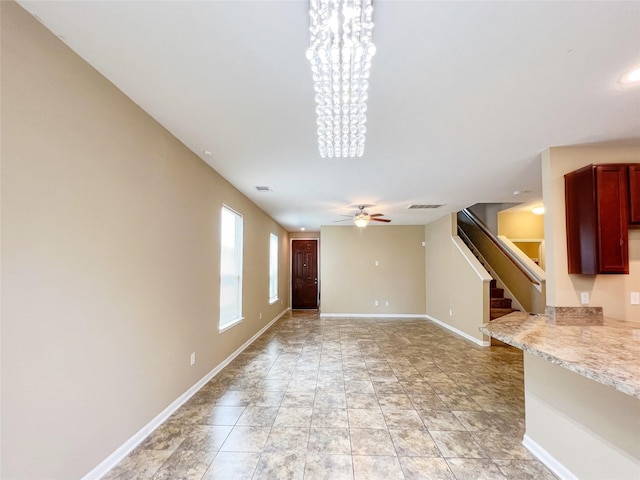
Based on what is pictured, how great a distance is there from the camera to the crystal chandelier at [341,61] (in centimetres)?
126

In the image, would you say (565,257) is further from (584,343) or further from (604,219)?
(584,343)

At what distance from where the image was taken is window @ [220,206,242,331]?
3946 mm

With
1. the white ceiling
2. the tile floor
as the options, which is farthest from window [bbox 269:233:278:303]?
the white ceiling

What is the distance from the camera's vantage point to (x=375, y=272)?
7676 millimetres

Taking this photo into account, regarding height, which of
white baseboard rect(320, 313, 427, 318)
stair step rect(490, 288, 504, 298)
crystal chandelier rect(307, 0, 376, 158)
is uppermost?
crystal chandelier rect(307, 0, 376, 158)

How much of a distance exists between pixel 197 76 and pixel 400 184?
2.98 metres

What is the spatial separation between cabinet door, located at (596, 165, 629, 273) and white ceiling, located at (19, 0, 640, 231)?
467mm

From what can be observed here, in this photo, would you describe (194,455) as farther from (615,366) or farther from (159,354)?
(615,366)

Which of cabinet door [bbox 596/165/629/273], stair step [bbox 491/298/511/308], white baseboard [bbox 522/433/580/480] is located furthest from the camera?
stair step [bbox 491/298/511/308]

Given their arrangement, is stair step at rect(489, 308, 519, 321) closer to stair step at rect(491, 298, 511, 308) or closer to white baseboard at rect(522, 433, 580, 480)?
stair step at rect(491, 298, 511, 308)

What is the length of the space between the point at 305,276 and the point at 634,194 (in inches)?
299

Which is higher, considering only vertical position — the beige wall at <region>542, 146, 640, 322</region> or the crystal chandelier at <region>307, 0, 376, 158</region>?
the crystal chandelier at <region>307, 0, 376, 158</region>

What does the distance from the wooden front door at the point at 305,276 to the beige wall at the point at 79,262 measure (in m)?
6.39

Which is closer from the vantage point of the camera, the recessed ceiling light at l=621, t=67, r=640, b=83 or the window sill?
the recessed ceiling light at l=621, t=67, r=640, b=83
